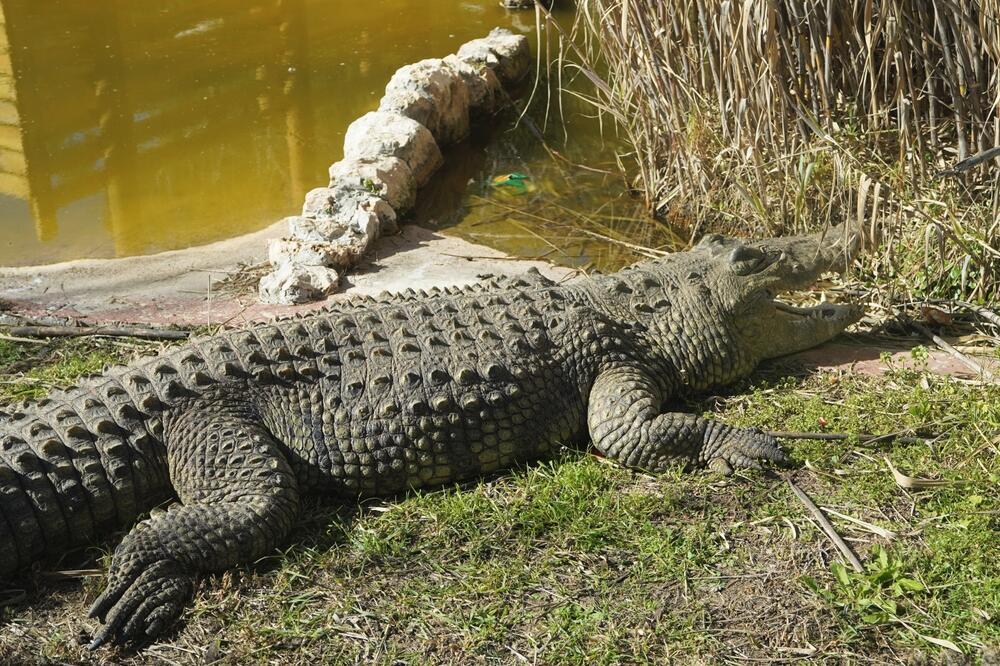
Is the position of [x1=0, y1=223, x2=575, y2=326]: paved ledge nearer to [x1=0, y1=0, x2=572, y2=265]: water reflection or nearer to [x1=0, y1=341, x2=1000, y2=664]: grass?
[x1=0, y1=0, x2=572, y2=265]: water reflection

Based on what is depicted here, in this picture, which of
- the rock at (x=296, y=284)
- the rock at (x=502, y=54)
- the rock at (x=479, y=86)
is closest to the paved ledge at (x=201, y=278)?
the rock at (x=296, y=284)

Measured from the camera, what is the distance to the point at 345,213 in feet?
22.4

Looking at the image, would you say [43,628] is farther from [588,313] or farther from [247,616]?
[588,313]

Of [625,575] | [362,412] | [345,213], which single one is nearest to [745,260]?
[625,575]

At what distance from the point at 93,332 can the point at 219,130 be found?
4.20 metres

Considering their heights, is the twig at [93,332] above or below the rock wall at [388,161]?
below

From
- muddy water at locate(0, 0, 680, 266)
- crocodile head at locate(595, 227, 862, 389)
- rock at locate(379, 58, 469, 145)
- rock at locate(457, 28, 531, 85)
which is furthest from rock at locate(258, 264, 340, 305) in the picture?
rock at locate(457, 28, 531, 85)

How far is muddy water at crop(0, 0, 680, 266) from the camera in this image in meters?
7.46

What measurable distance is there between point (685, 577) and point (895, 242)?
109 inches

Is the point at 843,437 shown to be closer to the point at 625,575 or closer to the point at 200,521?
the point at 625,575

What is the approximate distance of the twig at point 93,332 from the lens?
5383mm

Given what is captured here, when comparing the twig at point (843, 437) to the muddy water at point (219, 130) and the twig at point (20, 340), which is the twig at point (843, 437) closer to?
the muddy water at point (219, 130)

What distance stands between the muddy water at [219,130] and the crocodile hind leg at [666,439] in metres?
2.53

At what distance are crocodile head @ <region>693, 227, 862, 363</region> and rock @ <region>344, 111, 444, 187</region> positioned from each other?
10.8 ft
